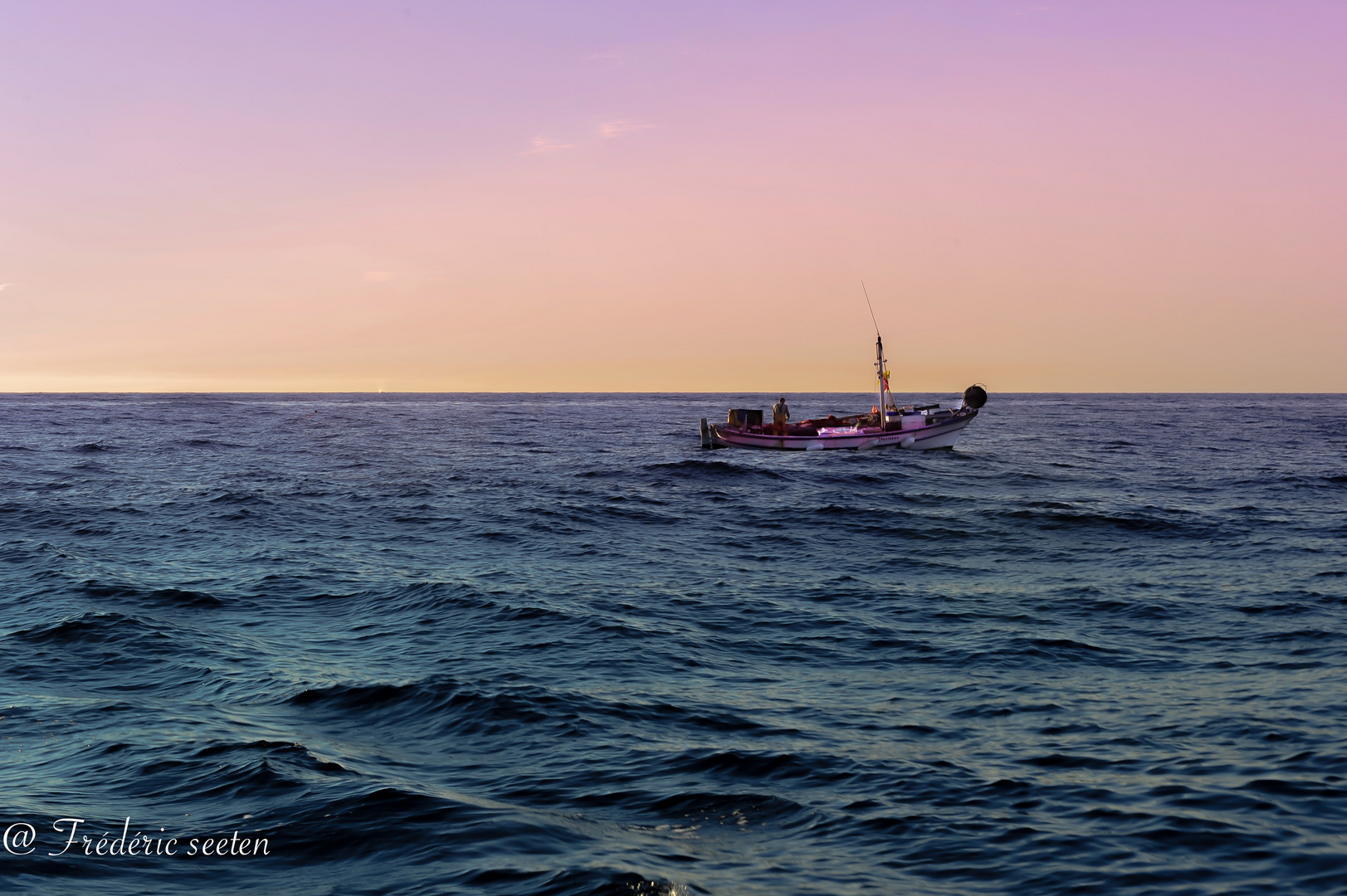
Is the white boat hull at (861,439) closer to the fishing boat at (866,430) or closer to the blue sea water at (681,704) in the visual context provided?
the fishing boat at (866,430)

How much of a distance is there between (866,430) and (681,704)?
47.7m

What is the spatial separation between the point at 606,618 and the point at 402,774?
304 inches

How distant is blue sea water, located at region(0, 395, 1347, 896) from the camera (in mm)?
8656

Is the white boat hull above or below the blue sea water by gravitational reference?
above

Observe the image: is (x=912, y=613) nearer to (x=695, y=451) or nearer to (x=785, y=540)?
(x=785, y=540)

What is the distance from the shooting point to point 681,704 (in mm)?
13102

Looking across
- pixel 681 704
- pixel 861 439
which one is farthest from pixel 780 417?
pixel 681 704

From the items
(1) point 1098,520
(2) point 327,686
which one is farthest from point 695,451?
(2) point 327,686

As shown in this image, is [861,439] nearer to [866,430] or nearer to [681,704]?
[866,430]

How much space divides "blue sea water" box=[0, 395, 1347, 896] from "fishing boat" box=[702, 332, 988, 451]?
26363mm

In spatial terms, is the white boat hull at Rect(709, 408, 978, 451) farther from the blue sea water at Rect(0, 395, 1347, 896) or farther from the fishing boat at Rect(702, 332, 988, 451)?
the blue sea water at Rect(0, 395, 1347, 896)

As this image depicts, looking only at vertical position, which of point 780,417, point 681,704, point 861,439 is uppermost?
point 780,417

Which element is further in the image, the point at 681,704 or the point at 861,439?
the point at 861,439

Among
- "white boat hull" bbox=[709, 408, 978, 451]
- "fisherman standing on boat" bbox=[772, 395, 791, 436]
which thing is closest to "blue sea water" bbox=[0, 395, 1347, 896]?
"white boat hull" bbox=[709, 408, 978, 451]
